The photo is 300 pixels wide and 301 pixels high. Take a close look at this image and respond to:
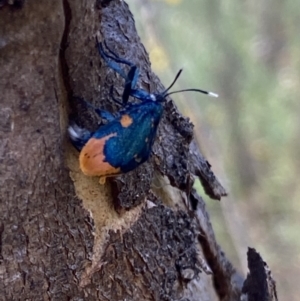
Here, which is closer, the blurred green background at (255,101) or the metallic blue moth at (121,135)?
the metallic blue moth at (121,135)

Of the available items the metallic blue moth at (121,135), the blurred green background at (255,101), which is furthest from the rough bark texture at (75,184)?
the blurred green background at (255,101)

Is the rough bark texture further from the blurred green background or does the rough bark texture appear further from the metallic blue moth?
the blurred green background

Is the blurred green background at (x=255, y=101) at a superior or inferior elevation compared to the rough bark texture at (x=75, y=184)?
inferior

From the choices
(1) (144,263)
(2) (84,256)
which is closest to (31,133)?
(2) (84,256)

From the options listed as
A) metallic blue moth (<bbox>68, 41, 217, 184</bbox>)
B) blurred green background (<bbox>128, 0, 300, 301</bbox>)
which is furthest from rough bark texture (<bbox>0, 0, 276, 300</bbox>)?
blurred green background (<bbox>128, 0, 300, 301</bbox>)

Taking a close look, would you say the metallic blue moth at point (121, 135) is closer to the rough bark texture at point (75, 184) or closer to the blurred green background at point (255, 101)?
the rough bark texture at point (75, 184)
